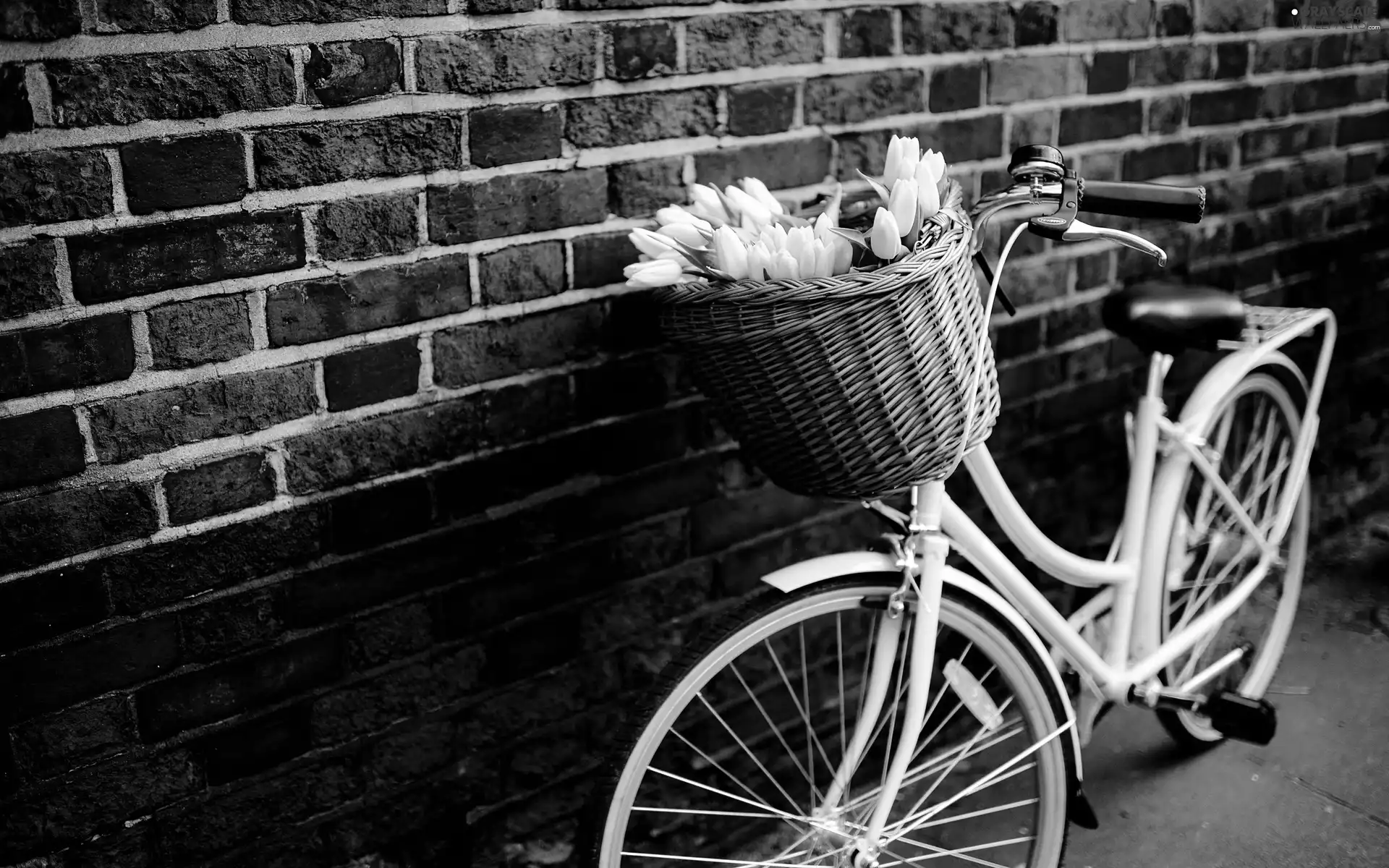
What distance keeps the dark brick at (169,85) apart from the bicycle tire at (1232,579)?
1.73 meters

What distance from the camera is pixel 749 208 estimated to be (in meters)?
1.52

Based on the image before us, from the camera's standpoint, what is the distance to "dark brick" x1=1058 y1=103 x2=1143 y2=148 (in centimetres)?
243

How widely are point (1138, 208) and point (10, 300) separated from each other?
4.83 ft

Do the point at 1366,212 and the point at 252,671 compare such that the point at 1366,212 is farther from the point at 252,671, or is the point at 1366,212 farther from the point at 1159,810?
the point at 252,671

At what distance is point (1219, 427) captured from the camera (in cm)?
260

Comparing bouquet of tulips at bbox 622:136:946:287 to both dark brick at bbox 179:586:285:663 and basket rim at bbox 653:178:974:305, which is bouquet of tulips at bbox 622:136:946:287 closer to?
basket rim at bbox 653:178:974:305

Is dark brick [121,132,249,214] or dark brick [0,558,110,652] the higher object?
dark brick [121,132,249,214]

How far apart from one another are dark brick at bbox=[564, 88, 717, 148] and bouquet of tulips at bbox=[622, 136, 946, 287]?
0.98ft

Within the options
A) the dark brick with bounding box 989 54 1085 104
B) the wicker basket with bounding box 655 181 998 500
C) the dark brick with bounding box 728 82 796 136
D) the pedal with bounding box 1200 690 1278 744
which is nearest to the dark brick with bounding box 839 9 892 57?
the dark brick with bounding box 728 82 796 136

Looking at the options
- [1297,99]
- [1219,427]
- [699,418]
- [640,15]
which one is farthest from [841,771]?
[1297,99]

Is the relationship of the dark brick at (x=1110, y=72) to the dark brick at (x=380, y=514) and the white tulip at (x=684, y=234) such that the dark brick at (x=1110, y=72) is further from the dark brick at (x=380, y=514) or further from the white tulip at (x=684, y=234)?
the dark brick at (x=380, y=514)

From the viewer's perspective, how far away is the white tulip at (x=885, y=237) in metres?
1.37

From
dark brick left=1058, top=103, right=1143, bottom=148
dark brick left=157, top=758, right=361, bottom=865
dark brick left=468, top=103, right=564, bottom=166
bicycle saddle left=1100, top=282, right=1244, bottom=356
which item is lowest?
dark brick left=157, top=758, right=361, bottom=865

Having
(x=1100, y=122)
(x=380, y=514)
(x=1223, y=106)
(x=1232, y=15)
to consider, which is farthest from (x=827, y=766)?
(x=1232, y=15)
